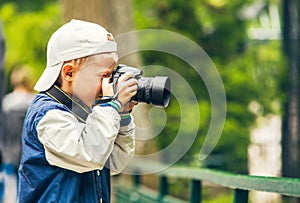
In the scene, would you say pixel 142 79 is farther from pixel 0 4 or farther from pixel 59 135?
pixel 0 4

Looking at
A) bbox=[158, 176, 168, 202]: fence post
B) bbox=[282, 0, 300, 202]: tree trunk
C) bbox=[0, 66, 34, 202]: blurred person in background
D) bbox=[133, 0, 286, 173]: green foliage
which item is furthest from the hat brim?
bbox=[133, 0, 286, 173]: green foliage

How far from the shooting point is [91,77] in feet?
13.0

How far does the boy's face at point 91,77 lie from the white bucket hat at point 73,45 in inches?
1.7

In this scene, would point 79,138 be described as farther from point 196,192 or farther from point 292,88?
point 292,88

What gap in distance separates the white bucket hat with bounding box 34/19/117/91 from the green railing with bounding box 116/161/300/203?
1.03 meters

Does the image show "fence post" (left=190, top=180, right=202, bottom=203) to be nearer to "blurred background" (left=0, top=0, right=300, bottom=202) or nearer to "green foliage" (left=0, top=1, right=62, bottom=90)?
"blurred background" (left=0, top=0, right=300, bottom=202)

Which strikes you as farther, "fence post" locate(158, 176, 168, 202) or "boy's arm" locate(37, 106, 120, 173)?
"fence post" locate(158, 176, 168, 202)

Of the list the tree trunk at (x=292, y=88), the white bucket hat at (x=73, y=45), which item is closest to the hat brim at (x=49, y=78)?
the white bucket hat at (x=73, y=45)

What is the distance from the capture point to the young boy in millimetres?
3754

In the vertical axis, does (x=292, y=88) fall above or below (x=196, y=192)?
above

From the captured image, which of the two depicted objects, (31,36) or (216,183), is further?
(31,36)

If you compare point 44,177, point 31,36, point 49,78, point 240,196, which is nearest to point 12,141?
point 240,196

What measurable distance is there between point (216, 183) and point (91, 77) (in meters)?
1.91

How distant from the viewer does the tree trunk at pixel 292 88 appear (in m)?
10.2
